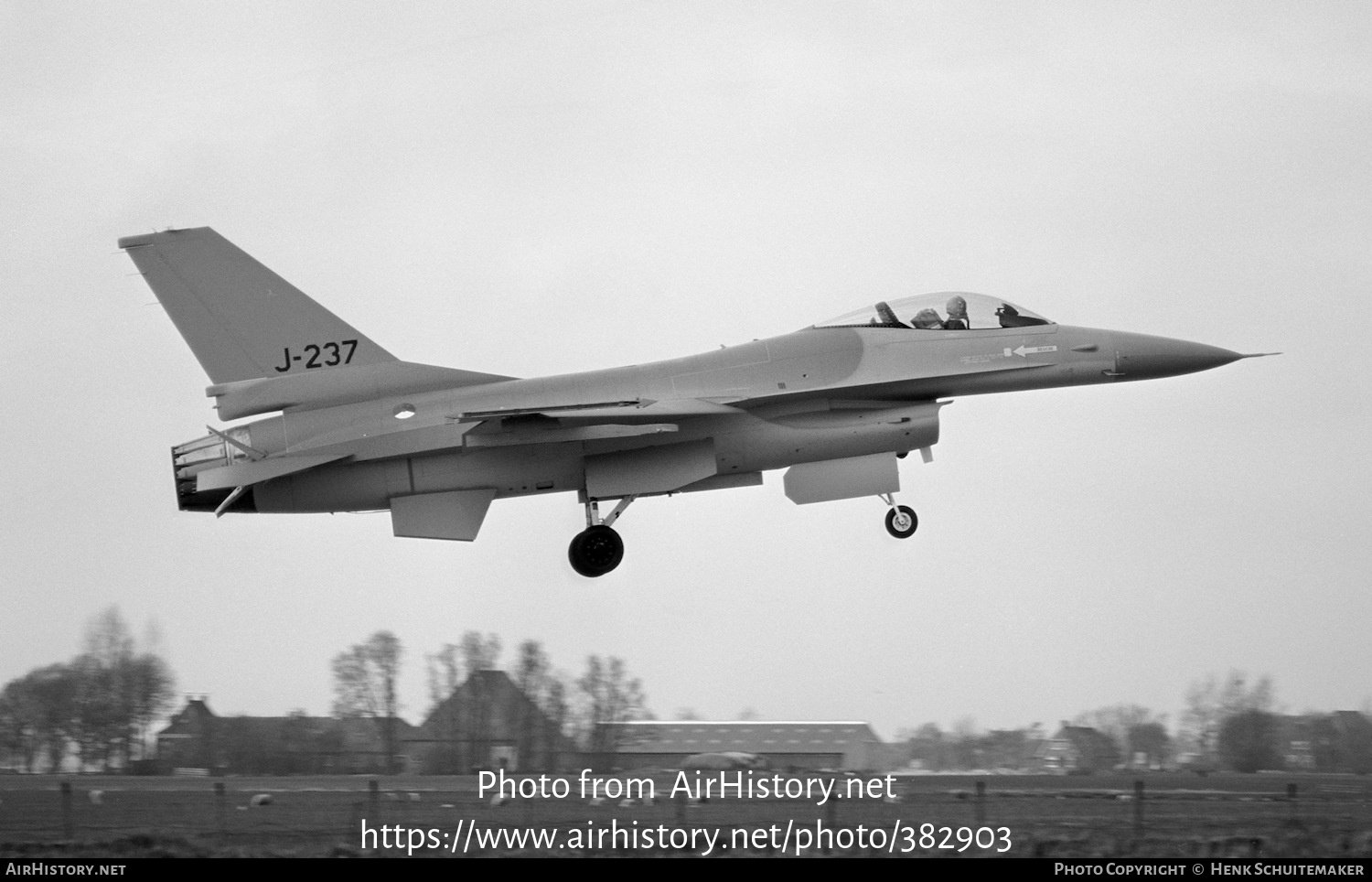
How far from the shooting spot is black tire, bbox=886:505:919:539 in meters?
20.6

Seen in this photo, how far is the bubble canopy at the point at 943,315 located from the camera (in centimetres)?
2050

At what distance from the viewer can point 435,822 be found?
15961 mm

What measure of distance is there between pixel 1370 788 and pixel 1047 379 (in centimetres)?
604

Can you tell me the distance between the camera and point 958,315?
808 inches

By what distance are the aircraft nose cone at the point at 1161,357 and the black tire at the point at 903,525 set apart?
3.07 metres

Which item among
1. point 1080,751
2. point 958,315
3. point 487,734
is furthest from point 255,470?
point 1080,751

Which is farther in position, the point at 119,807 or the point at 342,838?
the point at 119,807

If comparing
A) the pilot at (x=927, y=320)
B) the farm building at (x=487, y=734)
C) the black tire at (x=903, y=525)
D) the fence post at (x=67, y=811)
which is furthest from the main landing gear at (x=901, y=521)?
the fence post at (x=67, y=811)

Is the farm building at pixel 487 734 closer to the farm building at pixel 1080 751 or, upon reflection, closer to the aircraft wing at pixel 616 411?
the aircraft wing at pixel 616 411

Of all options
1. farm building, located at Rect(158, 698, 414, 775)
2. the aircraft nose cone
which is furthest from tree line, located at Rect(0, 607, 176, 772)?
the aircraft nose cone

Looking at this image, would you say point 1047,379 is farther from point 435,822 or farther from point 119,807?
point 119,807

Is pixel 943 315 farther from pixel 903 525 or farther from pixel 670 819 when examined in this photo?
pixel 670 819
